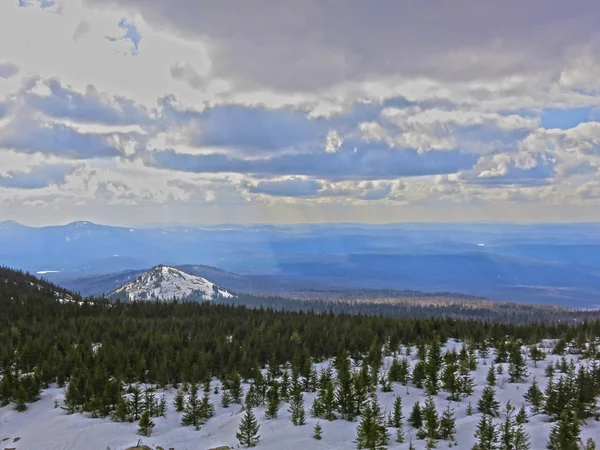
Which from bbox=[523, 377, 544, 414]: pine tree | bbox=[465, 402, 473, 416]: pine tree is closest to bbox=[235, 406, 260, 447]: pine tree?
bbox=[465, 402, 473, 416]: pine tree

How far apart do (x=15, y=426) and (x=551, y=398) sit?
32516 millimetres

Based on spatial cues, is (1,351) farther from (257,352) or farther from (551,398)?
(551,398)

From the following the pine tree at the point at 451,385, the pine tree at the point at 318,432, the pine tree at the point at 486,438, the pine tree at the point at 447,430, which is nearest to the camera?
the pine tree at the point at 486,438

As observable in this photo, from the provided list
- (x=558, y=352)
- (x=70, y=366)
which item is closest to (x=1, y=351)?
(x=70, y=366)

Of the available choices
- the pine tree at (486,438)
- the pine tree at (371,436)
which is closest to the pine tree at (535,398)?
the pine tree at (486,438)

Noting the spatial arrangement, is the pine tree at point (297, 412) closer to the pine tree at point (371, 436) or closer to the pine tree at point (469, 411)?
the pine tree at point (371, 436)

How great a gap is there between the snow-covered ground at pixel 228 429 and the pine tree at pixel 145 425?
0.34 m

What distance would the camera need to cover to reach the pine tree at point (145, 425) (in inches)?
987

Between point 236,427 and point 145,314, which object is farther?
point 145,314

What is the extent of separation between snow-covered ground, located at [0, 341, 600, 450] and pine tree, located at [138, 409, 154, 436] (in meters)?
0.34

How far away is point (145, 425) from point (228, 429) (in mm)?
4547

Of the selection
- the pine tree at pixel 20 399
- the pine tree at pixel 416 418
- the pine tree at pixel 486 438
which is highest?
the pine tree at pixel 486 438

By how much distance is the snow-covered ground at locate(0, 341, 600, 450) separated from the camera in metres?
22.3

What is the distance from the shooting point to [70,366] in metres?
40.2
